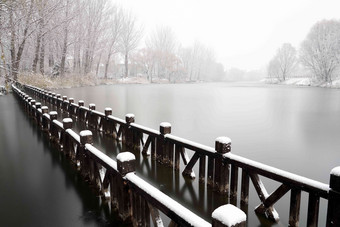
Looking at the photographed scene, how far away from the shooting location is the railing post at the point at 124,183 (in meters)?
3.32

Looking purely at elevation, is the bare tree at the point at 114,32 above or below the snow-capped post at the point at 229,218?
above

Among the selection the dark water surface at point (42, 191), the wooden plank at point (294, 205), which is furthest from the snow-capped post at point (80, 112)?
the wooden plank at point (294, 205)

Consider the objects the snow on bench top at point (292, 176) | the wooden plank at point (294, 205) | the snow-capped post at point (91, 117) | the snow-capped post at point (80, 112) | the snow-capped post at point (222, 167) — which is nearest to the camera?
the snow on bench top at point (292, 176)

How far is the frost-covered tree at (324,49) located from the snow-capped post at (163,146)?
48.8m

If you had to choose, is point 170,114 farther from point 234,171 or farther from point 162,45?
point 162,45

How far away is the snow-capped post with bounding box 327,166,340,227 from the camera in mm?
2953

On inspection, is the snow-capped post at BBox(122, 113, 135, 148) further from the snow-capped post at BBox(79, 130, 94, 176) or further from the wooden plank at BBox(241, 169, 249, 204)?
the wooden plank at BBox(241, 169, 249, 204)

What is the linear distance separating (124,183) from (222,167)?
194 cm

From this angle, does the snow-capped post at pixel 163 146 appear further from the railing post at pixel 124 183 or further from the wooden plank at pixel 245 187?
the railing post at pixel 124 183

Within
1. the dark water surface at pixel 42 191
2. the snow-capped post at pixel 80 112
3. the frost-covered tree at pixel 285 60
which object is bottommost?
the dark water surface at pixel 42 191

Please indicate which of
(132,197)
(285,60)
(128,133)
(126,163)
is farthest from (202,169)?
(285,60)

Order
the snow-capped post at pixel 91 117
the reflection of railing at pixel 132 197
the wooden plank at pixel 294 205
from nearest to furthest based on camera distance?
1. the reflection of railing at pixel 132 197
2. the wooden plank at pixel 294 205
3. the snow-capped post at pixel 91 117

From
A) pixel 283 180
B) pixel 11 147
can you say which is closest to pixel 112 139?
pixel 11 147

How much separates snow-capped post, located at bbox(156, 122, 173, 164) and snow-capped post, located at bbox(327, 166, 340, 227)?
11.4 feet
